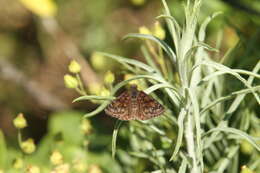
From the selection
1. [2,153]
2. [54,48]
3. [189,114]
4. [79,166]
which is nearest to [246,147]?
[189,114]

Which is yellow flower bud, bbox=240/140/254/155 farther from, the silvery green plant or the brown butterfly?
the brown butterfly

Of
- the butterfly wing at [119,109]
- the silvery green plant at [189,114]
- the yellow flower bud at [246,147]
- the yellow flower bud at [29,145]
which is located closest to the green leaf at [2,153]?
the yellow flower bud at [29,145]

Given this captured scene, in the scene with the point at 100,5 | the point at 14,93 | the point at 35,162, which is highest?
the point at 100,5

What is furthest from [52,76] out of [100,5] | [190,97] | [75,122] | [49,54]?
[190,97]

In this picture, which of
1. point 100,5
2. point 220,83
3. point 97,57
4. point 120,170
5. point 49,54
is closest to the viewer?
point 220,83

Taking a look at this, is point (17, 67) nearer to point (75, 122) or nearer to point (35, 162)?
point (75, 122)

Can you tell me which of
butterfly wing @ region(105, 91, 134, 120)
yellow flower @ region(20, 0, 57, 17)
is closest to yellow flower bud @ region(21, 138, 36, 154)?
butterfly wing @ region(105, 91, 134, 120)
